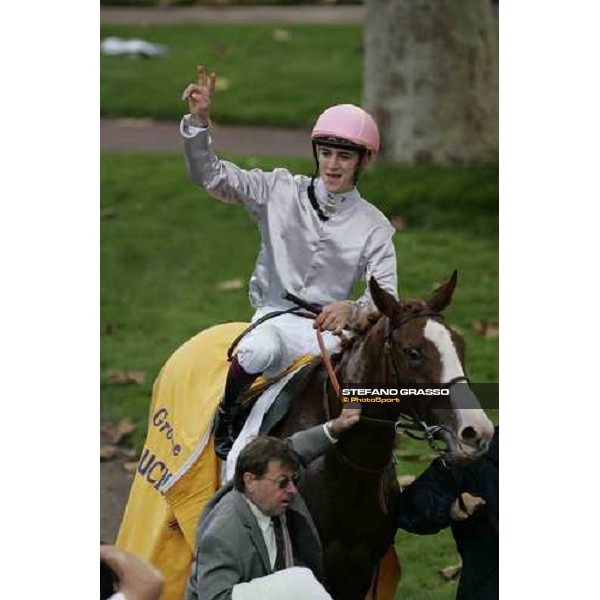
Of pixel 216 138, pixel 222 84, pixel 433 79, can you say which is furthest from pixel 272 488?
pixel 222 84

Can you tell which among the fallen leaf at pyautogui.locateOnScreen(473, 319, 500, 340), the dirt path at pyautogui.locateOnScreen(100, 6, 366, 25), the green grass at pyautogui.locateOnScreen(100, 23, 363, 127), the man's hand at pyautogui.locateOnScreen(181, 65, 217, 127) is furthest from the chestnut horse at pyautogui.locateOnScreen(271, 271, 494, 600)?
the dirt path at pyautogui.locateOnScreen(100, 6, 366, 25)

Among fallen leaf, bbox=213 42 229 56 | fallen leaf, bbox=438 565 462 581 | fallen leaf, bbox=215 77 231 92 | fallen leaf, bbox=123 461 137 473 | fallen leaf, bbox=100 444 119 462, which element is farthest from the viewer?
fallen leaf, bbox=213 42 229 56

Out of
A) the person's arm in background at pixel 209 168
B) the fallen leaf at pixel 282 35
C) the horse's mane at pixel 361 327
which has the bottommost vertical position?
the horse's mane at pixel 361 327

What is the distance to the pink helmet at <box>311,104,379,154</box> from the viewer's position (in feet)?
19.3

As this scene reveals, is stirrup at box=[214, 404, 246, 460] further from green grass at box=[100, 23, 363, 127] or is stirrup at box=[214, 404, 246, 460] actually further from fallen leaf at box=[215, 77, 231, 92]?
fallen leaf at box=[215, 77, 231, 92]

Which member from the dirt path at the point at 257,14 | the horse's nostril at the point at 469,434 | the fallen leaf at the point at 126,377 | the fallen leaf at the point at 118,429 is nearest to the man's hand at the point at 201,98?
the horse's nostril at the point at 469,434

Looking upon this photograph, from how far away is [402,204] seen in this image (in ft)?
22.5

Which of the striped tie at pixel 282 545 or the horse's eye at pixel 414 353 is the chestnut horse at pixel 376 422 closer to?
the horse's eye at pixel 414 353

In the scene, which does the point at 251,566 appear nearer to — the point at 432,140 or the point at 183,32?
the point at 432,140

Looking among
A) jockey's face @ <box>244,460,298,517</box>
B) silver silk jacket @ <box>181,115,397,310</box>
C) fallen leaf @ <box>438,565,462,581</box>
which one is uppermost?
silver silk jacket @ <box>181,115,397,310</box>

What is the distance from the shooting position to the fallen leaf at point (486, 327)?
7055 mm

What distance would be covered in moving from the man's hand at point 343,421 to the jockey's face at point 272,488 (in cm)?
20

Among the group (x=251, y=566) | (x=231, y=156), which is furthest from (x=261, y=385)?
(x=231, y=156)

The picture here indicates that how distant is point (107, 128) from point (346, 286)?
2.74 meters
